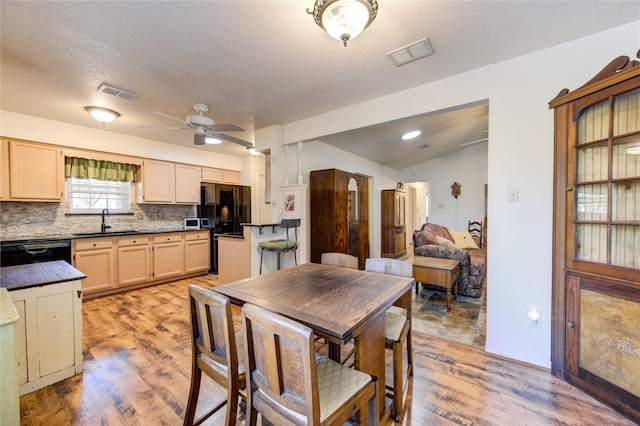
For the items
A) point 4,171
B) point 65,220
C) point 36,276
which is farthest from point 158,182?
point 36,276

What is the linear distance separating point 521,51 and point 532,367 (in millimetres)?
2534

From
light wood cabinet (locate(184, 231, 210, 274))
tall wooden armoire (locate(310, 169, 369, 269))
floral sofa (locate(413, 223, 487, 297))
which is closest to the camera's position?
floral sofa (locate(413, 223, 487, 297))

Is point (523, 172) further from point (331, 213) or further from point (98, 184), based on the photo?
point (98, 184)

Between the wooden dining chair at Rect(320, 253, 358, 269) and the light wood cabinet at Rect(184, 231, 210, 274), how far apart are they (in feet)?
11.0

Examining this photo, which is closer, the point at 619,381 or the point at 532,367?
the point at 619,381

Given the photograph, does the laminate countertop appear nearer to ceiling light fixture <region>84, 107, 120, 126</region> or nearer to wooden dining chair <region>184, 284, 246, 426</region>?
wooden dining chair <region>184, 284, 246, 426</region>

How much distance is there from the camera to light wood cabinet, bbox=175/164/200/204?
16.0 feet

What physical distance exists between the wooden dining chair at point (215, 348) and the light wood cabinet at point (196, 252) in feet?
12.1

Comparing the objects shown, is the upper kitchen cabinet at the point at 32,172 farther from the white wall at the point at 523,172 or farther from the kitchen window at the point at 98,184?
the white wall at the point at 523,172

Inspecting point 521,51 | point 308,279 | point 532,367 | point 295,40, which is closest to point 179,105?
point 295,40

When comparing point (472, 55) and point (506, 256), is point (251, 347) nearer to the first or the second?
point (506, 256)

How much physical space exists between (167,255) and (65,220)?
1465mm

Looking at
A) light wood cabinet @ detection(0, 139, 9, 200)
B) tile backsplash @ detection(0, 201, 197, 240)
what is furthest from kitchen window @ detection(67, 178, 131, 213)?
light wood cabinet @ detection(0, 139, 9, 200)

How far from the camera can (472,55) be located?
2.15 m
